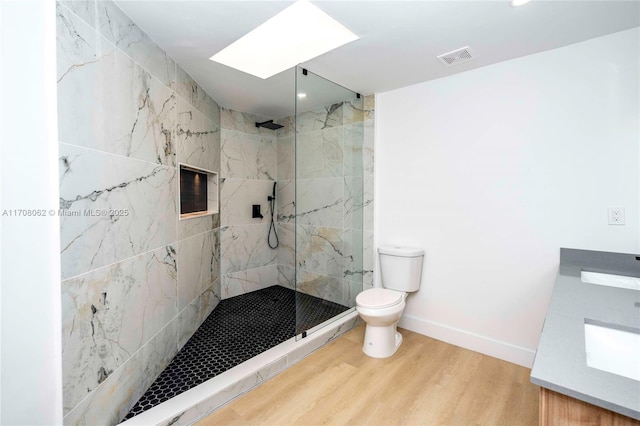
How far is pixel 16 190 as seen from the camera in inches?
42.4

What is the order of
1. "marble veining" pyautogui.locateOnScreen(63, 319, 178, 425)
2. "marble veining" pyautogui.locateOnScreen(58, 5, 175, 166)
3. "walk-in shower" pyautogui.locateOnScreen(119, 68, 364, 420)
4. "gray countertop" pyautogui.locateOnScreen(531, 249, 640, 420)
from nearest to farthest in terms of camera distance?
"gray countertop" pyautogui.locateOnScreen(531, 249, 640, 420) < "marble veining" pyautogui.locateOnScreen(58, 5, 175, 166) < "marble veining" pyautogui.locateOnScreen(63, 319, 178, 425) < "walk-in shower" pyautogui.locateOnScreen(119, 68, 364, 420)

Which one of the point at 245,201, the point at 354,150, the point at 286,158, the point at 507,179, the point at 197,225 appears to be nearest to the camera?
the point at 507,179

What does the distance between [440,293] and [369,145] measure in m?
1.53

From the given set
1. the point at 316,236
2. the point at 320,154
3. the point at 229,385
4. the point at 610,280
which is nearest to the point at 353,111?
the point at 320,154

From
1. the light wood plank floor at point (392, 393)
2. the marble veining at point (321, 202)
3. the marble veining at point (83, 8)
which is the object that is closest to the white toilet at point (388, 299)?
the light wood plank floor at point (392, 393)

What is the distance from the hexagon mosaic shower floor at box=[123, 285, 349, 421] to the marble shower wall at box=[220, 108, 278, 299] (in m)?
0.33

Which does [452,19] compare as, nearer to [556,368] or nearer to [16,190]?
[556,368]

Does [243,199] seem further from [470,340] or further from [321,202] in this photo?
[470,340]

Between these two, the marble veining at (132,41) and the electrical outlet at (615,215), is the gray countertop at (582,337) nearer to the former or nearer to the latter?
the electrical outlet at (615,215)

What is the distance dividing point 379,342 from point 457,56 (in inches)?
86.5

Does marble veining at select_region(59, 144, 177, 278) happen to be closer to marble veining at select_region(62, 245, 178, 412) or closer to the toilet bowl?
marble veining at select_region(62, 245, 178, 412)

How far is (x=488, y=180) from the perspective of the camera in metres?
2.27

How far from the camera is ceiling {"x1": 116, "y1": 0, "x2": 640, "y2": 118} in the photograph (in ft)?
5.08

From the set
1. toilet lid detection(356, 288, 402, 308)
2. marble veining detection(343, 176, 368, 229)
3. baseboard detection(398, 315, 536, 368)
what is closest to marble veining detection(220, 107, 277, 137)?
marble veining detection(343, 176, 368, 229)
